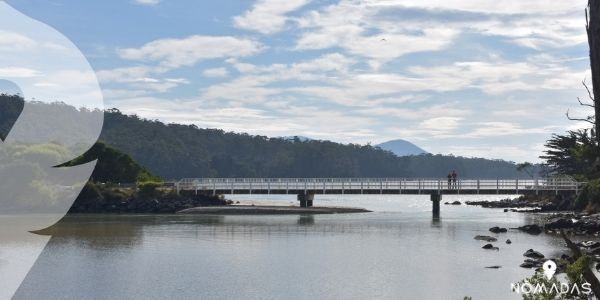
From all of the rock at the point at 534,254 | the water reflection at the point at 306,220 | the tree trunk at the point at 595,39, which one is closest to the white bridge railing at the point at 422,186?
the water reflection at the point at 306,220

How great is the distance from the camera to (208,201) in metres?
81.1

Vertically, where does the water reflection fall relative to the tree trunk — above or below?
below

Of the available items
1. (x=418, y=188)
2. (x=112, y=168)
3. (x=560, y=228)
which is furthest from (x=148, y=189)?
(x=560, y=228)

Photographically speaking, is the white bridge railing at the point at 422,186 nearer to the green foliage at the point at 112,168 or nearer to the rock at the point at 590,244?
the green foliage at the point at 112,168

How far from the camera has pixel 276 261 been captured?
39500 mm

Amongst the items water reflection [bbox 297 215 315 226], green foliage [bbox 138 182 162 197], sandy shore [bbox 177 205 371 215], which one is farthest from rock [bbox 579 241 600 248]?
green foliage [bbox 138 182 162 197]

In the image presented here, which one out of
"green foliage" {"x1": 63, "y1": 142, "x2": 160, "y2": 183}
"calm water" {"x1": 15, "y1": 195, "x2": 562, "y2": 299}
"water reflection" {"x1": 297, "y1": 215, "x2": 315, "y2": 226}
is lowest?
"calm water" {"x1": 15, "y1": 195, "x2": 562, "y2": 299}

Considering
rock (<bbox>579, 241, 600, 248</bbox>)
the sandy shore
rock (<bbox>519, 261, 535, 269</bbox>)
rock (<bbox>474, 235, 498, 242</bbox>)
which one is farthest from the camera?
the sandy shore

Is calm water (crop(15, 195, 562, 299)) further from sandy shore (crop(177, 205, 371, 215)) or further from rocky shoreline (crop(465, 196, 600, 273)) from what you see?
sandy shore (crop(177, 205, 371, 215))

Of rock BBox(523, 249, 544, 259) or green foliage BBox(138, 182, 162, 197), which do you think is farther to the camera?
green foliage BBox(138, 182, 162, 197)

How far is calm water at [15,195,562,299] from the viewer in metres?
30.5

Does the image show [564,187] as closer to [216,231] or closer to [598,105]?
[216,231]

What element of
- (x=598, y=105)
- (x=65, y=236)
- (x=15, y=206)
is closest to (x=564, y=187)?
(x=65, y=236)

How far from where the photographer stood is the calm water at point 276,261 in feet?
100
